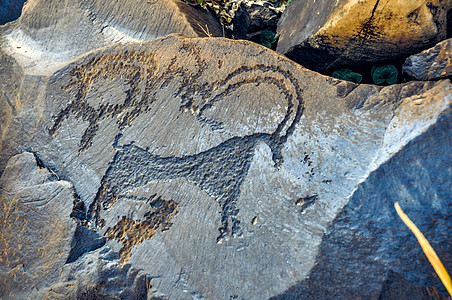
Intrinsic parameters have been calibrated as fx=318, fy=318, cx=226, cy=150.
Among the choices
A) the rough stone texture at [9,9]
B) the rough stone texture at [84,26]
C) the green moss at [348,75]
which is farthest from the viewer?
the rough stone texture at [9,9]

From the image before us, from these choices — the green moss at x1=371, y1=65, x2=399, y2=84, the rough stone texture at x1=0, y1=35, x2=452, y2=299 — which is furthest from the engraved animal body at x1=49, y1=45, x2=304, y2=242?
the green moss at x1=371, y1=65, x2=399, y2=84

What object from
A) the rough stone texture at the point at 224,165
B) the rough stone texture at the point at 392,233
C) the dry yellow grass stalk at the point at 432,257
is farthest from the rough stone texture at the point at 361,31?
the dry yellow grass stalk at the point at 432,257

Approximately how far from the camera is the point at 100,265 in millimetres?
1135

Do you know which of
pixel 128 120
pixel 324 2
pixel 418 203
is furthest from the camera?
pixel 324 2

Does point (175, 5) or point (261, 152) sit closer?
point (261, 152)

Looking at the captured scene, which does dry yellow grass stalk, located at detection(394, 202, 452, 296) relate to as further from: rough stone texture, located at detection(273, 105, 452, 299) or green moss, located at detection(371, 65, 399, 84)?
green moss, located at detection(371, 65, 399, 84)

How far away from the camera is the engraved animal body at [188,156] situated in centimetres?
111

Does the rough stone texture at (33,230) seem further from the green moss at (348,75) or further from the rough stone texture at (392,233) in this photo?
the green moss at (348,75)

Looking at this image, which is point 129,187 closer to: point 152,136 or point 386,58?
point 152,136

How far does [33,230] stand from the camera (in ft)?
4.00

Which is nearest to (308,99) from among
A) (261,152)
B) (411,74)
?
(261,152)

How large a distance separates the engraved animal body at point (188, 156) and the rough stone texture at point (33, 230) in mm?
127

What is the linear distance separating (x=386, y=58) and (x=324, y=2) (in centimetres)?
37

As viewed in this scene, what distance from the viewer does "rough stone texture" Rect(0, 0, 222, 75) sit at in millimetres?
1413
